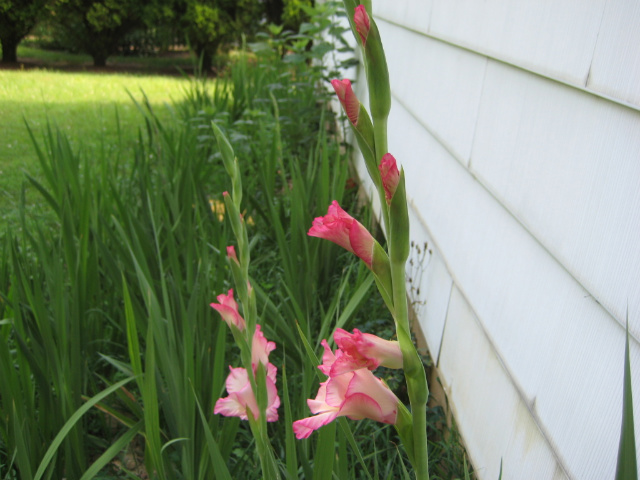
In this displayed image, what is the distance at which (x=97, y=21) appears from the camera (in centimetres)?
1095

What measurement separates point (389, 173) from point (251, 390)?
49 centimetres

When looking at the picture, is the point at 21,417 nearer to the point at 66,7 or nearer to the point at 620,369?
the point at 620,369

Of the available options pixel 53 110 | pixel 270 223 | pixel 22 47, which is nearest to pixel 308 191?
pixel 270 223

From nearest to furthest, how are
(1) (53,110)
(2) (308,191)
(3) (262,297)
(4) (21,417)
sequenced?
(4) (21,417), (3) (262,297), (2) (308,191), (1) (53,110)

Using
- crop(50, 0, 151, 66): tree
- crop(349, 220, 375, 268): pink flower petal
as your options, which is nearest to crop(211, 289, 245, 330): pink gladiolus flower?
crop(349, 220, 375, 268): pink flower petal

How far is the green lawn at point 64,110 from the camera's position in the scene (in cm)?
430

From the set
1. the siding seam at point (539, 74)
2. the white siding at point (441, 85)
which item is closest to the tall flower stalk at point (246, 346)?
the siding seam at point (539, 74)

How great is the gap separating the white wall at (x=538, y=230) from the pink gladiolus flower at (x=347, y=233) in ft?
1.44

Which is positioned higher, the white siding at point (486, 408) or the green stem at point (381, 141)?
the green stem at point (381, 141)

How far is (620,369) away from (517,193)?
0.46 metres

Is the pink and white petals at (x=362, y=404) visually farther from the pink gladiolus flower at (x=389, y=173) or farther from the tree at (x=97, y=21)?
the tree at (x=97, y=21)

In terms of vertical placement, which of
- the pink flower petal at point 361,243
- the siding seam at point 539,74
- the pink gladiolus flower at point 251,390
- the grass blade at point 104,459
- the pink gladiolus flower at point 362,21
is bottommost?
the grass blade at point 104,459

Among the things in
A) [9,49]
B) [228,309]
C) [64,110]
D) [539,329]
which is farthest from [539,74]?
[9,49]

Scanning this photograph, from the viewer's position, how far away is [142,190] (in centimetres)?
200
